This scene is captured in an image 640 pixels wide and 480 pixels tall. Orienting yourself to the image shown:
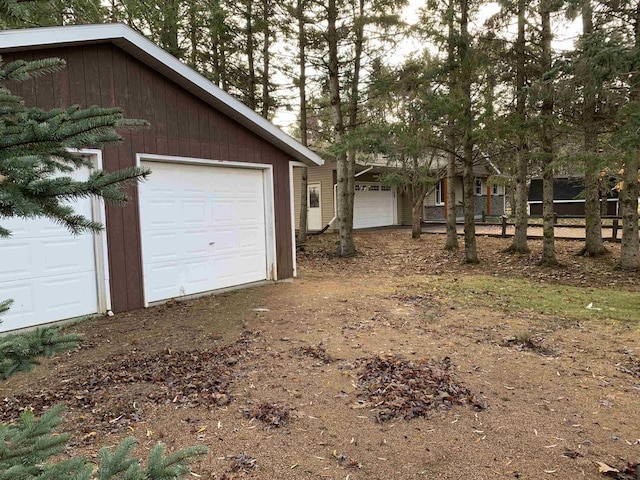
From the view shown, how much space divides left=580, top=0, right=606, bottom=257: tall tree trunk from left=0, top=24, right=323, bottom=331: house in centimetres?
533

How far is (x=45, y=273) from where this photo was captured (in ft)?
19.9

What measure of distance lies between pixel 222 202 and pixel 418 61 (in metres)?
6.71

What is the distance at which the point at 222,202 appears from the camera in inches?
327

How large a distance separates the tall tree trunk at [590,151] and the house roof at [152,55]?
5.32m

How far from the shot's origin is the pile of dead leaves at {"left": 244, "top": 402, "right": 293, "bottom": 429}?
336cm

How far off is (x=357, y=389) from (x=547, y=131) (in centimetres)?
835

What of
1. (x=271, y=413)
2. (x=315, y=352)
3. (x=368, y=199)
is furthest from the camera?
(x=368, y=199)

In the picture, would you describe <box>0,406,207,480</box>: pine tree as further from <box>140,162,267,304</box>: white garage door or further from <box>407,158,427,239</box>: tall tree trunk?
<box>407,158,427,239</box>: tall tree trunk

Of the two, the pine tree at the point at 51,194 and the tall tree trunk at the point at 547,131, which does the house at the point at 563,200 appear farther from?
the pine tree at the point at 51,194

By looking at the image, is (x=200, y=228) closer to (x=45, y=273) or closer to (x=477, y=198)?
(x=45, y=273)

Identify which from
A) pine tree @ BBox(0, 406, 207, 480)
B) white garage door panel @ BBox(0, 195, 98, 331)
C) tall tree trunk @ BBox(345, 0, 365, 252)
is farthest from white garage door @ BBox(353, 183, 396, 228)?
pine tree @ BBox(0, 406, 207, 480)

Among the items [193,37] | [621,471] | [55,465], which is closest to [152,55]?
[55,465]

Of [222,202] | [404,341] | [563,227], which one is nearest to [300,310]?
[404,341]

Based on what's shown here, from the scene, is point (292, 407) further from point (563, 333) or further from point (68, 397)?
point (563, 333)
